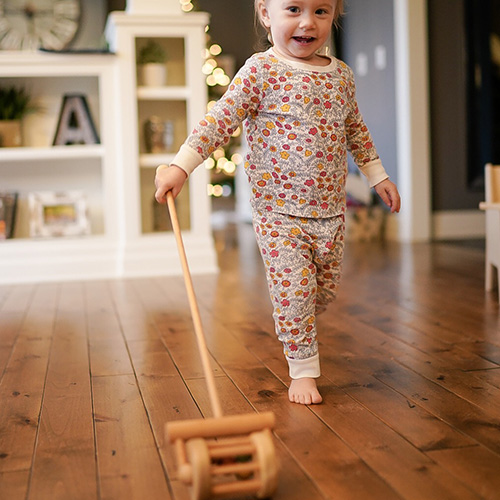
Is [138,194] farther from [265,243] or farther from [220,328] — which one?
[265,243]

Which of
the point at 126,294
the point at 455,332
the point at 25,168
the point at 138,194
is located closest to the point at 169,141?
the point at 138,194

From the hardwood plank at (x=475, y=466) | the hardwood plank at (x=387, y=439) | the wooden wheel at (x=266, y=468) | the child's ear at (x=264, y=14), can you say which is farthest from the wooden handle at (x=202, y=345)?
the child's ear at (x=264, y=14)

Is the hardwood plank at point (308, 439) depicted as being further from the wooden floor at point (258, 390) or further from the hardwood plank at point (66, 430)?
the hardwood plank at point (66, 430)

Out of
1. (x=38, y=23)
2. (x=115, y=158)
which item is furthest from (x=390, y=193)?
(x=38, y=23)

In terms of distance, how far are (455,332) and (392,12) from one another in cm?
363

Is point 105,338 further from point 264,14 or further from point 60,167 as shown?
point 60,167

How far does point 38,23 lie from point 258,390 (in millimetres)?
5777

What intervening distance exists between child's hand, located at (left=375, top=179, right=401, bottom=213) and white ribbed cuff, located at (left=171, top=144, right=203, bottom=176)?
1.52 feet

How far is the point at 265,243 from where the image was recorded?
1.63 metres

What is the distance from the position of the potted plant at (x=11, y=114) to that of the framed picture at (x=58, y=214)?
29 centimetres

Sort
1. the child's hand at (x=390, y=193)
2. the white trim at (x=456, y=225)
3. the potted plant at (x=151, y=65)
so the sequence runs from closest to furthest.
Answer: the child's hand at (x=390, y=193) < the potted plant at (x=151, y=65) < the white trim at (x=456, y=225)

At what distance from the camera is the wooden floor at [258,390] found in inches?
46.6

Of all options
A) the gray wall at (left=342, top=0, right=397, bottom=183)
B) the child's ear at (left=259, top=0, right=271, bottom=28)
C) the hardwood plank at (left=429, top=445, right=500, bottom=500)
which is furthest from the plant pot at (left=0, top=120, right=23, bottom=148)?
the hardwood plank at (left=429, top=445, right=500, bottom=500)

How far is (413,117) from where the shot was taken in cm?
511
